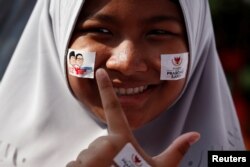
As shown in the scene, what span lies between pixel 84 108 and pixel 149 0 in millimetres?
390

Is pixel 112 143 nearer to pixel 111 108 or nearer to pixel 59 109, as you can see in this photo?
pixel 111 108

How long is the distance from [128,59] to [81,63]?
0.14m

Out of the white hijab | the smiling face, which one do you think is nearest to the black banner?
the white hijab

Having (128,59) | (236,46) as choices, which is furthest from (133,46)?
(236,46)

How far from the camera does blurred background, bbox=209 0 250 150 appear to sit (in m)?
4.32

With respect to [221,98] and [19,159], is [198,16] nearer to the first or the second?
[221,98]

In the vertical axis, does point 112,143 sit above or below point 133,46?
below

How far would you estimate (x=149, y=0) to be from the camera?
142cm

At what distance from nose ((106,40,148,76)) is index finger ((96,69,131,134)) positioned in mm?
83

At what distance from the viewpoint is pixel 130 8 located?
140 cm

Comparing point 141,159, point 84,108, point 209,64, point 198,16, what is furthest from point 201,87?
point 141,159

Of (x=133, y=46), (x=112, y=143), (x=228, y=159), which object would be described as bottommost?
(x=228, y=159)

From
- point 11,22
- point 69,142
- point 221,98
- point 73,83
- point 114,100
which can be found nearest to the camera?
point 114,100

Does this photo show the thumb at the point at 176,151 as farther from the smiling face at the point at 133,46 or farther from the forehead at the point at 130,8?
the forehead at the point at 130,8
